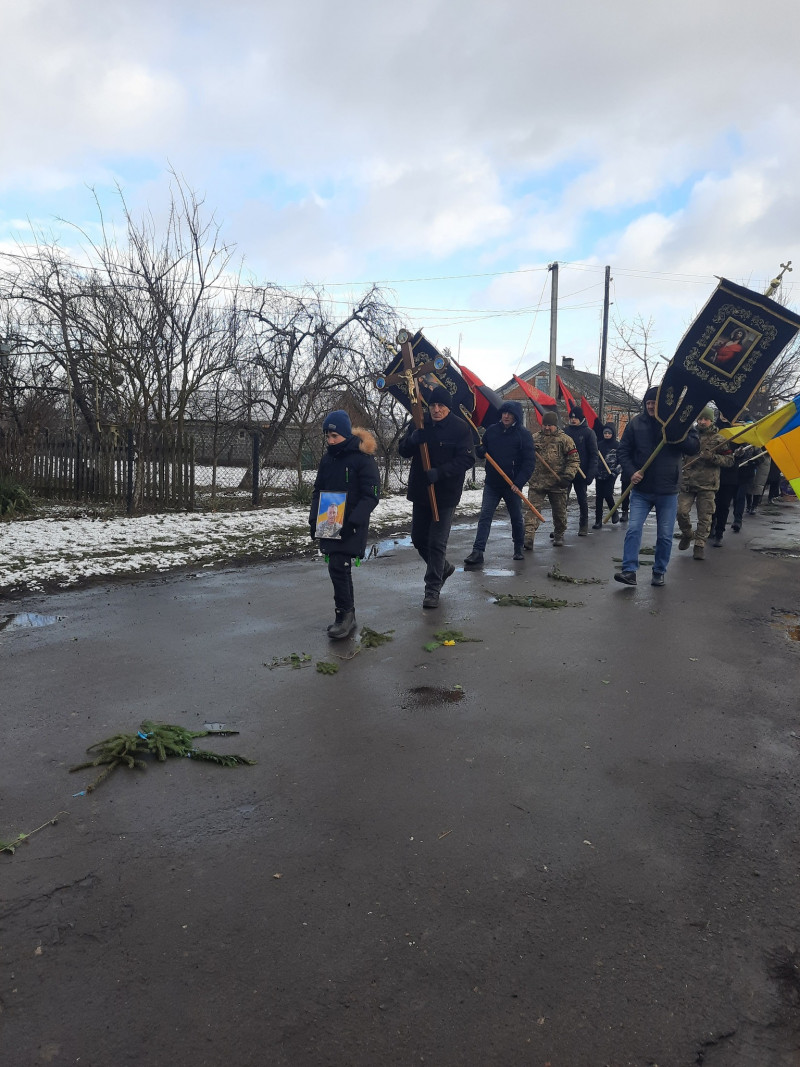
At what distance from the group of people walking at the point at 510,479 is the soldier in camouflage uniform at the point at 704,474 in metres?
0.01

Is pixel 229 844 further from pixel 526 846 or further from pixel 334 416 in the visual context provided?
pixel 334 416

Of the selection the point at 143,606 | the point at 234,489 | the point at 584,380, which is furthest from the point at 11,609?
the point at 584,380

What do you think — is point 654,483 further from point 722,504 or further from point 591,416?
point 591,416

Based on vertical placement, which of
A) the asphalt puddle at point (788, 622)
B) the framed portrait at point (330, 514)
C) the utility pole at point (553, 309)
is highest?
the utility pole at point (553, 309)

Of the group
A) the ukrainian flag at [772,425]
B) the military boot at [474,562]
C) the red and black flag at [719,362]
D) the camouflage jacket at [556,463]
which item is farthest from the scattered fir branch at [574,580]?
the camouflage jacket at [556,463]

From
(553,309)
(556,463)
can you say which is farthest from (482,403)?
(553,309)

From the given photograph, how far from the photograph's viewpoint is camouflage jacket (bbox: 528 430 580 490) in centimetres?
1052

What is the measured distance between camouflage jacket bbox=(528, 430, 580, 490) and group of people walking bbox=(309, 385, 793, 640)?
0.05ft

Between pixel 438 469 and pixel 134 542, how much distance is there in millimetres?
5331

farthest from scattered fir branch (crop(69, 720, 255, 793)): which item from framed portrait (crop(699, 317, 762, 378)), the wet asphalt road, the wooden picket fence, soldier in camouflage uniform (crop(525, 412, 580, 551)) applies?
the wooden picket fence

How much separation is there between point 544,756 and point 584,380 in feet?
189

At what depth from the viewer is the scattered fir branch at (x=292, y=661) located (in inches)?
195

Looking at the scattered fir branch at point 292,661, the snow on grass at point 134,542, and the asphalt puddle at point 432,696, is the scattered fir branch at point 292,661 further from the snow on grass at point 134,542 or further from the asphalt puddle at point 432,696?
the snow on grass at point 134,542

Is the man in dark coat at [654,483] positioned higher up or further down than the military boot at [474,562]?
higher up
